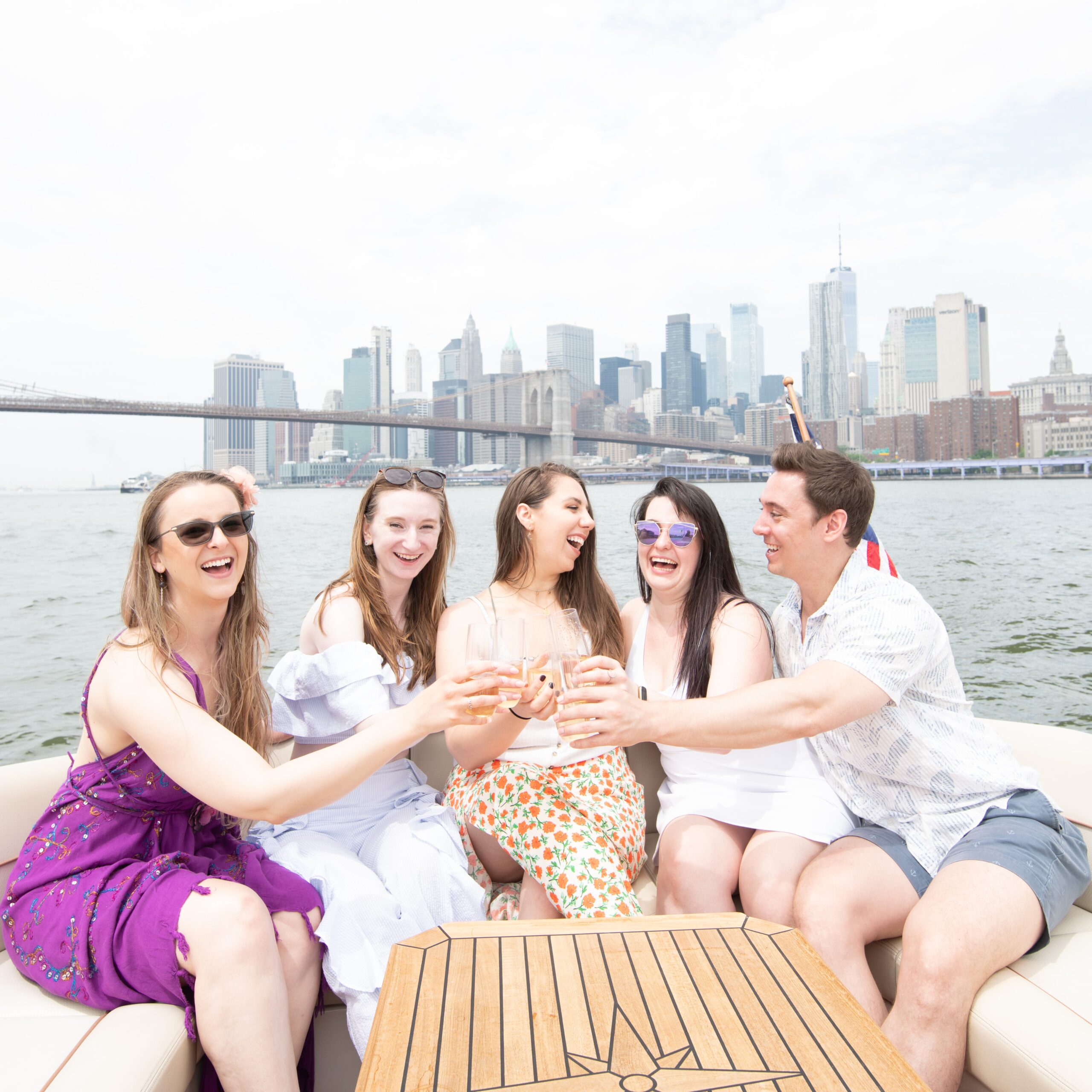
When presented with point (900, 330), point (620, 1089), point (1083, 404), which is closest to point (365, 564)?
point (620, 1089)

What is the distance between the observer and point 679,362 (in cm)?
8469

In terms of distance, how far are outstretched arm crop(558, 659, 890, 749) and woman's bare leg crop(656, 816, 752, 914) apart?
36 centimetres

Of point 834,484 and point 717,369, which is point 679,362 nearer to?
point 717,369

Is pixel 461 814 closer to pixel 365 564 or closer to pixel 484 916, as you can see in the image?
pixel 484 916

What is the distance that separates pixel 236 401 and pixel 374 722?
102 ft

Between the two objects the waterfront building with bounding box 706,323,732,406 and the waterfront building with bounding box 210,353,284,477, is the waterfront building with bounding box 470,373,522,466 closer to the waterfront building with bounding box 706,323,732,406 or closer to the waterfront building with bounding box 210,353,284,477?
the waterfront building with bounding box 210,353,284,477

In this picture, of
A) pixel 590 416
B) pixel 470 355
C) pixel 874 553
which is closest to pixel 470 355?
pixel 470 355

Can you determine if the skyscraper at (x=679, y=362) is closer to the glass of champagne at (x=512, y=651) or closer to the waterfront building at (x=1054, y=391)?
the waterfront building at (x=1054, y=391)

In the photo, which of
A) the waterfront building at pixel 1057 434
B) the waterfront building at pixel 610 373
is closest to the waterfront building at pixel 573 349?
the waterfront building at pixel 610 373

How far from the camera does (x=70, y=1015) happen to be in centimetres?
146

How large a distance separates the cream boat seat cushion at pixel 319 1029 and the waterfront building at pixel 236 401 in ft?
72.4

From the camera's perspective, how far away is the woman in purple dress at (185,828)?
4.70 ft

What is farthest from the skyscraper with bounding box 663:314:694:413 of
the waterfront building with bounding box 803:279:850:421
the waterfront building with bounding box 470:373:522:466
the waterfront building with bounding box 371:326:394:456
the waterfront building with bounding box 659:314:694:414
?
the waterfront building with bounding box 470:373:522:466

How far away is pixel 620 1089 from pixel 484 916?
1062 mm
